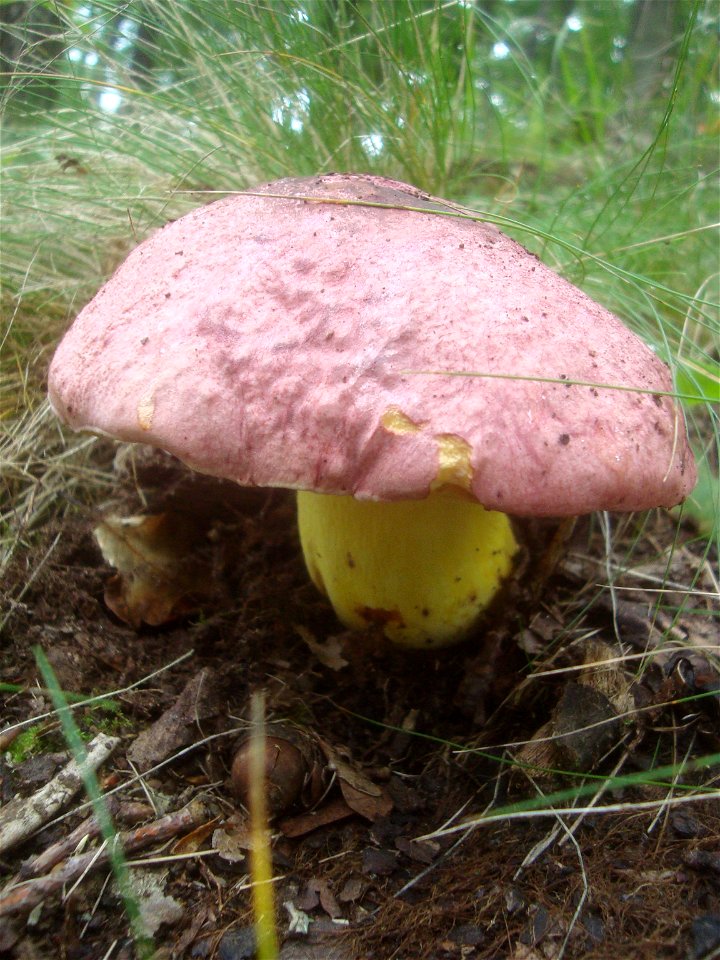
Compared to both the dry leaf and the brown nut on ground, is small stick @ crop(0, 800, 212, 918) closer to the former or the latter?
the brown nut on ground

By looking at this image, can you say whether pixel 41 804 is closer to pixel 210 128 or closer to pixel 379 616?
pixel 379 616

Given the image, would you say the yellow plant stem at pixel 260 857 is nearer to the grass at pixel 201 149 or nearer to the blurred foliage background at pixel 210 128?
the grass at pixel 201 149

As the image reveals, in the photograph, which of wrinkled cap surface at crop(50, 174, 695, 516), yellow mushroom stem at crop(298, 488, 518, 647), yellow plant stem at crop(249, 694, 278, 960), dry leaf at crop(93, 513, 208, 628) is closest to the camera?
wrinkled cap surface at crop(50, 174, 695, 516)

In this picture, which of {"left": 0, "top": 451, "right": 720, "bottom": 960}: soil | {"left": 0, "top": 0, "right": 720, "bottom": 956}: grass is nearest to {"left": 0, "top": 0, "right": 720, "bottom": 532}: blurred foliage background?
{"left": 0, "top": 0, "right": 720, "bottom": 956}: grass

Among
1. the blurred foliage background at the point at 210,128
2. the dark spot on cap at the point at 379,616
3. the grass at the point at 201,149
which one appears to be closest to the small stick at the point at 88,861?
the dark spot on cap at the point at 379,616

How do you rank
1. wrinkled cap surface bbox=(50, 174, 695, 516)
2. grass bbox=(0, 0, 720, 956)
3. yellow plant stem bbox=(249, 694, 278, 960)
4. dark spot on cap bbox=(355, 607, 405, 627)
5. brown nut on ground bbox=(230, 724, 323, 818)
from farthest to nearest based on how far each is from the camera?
grass bbox=(0, 0, 720, 956) → dark spot on cap bbox=(355, 607, 405, 627) → brown nut on ground bbox=(230, 724, 323, 818) → yellow plant stem bbox=(249, 694, 278, 960) → wrinkled cap surface bbox=(50, 174, 695, 516)

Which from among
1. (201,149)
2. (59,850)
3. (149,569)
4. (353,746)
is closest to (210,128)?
(201,149)

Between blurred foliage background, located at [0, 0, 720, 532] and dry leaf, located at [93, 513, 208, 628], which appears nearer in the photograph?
dry leaf, located at [93, 513, 208, 628]
